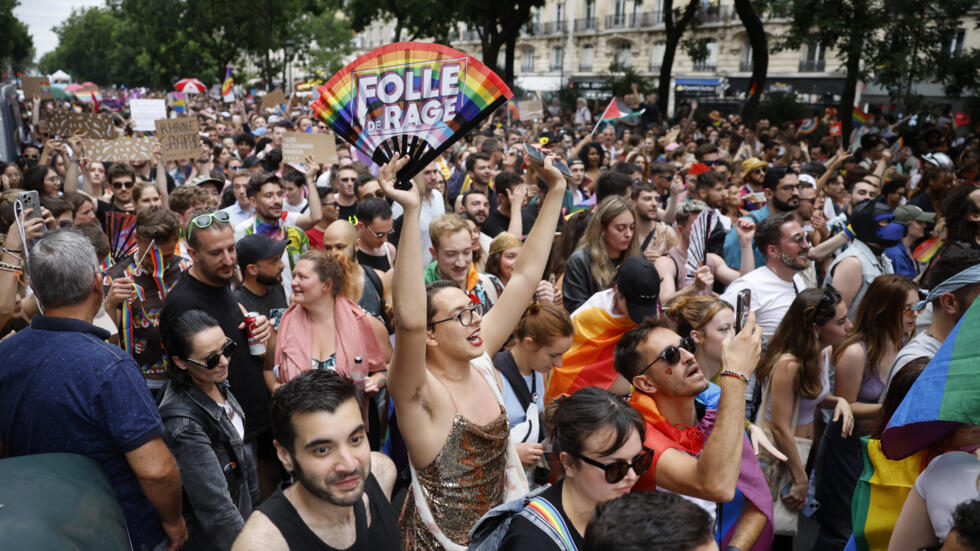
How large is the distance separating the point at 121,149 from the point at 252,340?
5.60 m

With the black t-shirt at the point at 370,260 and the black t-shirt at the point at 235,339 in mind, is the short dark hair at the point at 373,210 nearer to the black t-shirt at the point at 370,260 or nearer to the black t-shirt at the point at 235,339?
the black t-shirt at the point at 370,260

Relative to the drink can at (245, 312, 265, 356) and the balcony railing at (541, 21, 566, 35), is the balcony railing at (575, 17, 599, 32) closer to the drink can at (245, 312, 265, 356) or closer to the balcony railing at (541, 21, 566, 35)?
the balcony railing at (541, 21, 566, 35)

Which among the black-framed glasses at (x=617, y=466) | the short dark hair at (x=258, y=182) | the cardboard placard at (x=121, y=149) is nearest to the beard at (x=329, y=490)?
the black-framed glasses at (x=617, y=466)

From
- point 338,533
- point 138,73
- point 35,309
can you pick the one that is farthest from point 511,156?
point 138,73

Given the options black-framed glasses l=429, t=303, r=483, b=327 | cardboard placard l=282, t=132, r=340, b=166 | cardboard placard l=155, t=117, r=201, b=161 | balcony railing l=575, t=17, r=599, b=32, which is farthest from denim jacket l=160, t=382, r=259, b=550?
balcony railing l=575, t=17, r=599, b=32

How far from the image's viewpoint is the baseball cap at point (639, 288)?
4.04 meters

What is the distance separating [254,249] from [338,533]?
2488mm

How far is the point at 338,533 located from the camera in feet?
7.40

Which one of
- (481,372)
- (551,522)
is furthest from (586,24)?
(551,522)

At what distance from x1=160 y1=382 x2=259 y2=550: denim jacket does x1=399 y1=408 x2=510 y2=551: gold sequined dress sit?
2.99 ft

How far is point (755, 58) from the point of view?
21031 mm

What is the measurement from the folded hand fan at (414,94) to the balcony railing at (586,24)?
56572 millimetres

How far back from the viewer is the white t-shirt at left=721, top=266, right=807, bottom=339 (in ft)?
16.0

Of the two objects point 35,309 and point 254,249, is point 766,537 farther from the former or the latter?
point 35,309
